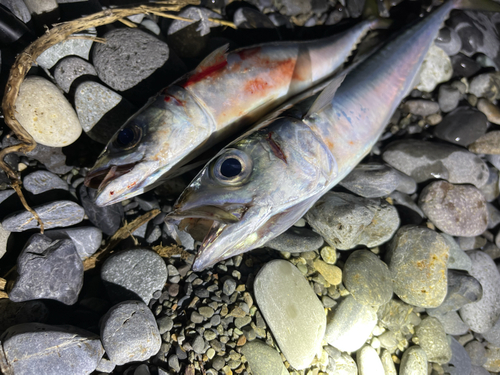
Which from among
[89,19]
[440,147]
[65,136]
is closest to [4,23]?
[89,19]

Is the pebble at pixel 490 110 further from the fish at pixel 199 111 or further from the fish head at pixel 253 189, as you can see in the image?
the fish head at pixel 253 189

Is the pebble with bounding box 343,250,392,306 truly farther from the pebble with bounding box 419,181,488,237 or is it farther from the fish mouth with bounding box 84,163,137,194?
the fish mouth with bounding box 84,163,137,194

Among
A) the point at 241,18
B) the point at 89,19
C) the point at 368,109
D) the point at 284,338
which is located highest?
the point at 89,19

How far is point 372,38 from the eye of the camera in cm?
418

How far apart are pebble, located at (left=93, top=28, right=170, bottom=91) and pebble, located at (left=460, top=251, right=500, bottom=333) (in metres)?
4.27

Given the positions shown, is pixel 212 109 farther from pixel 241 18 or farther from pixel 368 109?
pixel 241 18

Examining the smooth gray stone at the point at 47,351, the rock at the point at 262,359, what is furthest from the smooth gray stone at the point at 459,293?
the smooth gray stone at the point at 47,351

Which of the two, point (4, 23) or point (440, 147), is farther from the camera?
point (440, 147)

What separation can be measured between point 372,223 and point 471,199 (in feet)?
4.42

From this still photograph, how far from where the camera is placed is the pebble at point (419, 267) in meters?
3.03

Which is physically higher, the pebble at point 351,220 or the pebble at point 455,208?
the pebble at point 351,220

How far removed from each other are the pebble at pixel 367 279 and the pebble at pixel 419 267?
17 cm

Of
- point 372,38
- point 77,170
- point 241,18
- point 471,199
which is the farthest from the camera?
point 372,38

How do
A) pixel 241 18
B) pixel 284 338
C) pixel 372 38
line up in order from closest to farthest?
pixel 284 338 < pixel 241 18 < pixel 372 38
